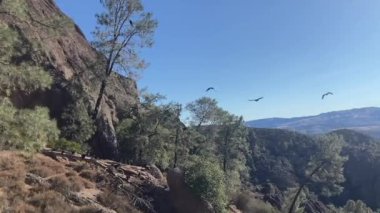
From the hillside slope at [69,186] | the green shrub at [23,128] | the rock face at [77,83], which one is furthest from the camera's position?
the rock face at [77,83]

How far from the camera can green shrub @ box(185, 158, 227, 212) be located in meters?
33.5

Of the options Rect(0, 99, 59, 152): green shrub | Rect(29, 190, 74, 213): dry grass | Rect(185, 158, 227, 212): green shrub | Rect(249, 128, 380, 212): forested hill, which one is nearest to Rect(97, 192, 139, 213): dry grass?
Rect(29, 190, 74, 213): dry grass

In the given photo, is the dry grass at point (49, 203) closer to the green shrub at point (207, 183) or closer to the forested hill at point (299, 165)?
the green shrub at point (207, 183)

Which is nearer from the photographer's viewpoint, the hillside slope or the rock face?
the hillside slope

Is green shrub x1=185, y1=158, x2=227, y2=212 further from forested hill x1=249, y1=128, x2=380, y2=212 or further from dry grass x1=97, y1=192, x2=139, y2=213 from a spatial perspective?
forested hill x1=249, y1=128, x2=380, y2=212

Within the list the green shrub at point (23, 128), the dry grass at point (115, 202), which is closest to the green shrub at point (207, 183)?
the dry grass at point (115, 202)

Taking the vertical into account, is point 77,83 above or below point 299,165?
above

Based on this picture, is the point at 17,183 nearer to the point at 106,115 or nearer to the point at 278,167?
the point at 106,115

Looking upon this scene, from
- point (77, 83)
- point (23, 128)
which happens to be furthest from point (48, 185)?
point (77, 83)

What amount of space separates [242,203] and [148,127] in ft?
47.4

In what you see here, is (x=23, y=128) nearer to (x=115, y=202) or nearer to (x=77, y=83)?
(x=115, y=202)

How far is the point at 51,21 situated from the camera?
18094mm

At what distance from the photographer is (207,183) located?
110 ft

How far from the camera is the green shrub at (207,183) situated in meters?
33.5
